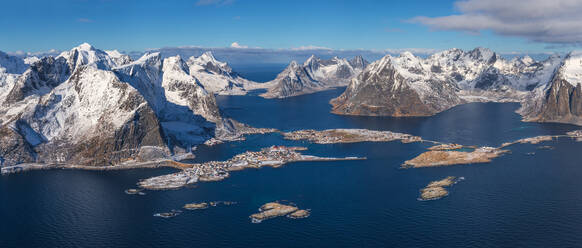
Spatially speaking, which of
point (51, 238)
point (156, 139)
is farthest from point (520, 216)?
point (156, 139)

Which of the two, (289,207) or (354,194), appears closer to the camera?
(289,207)

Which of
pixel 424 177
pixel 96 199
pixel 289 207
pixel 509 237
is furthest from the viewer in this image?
pixel 424 177

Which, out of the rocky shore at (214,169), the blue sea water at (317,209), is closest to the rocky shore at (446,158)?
the blue sea water at (317,209)

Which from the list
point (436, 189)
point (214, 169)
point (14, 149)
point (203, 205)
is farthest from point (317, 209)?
point (14, 149)

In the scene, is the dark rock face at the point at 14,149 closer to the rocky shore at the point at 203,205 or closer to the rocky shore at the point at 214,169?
the rocky shore at the point at 214,169

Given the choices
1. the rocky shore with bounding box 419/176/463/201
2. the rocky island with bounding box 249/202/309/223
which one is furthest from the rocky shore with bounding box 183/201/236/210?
the rocky shore with bounding box 419/176/463/201

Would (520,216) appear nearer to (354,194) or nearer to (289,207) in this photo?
(354,194)

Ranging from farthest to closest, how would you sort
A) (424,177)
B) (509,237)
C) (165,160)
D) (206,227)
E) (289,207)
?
(165,160) → (424,177) → (289,207) → (206,227) → (509,237)
